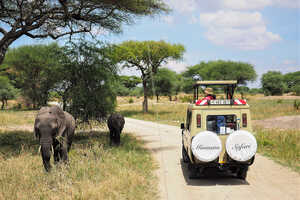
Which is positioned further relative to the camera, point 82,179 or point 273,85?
point 273,85

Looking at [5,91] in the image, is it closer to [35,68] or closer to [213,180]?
[35,68]

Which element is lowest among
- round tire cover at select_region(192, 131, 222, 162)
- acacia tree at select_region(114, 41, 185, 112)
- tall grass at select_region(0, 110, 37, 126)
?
tall grass at select_region(0, 110, 37, 126)

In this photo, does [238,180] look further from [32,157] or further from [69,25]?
[69,25]

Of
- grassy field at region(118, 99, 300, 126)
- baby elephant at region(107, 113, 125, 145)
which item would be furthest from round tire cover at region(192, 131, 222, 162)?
grassy field at region(118, 99, 300, 126)

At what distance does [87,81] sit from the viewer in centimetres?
1362

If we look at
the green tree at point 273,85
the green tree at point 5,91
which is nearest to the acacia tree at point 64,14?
the green tree at point 5,91

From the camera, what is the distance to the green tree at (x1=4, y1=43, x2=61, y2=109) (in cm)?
1338

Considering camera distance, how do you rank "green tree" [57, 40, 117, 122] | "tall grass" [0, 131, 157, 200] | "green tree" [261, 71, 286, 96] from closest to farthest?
"tall grass" [0, 131, 157, 200], "green tree" [57, 40, 117, 122], "green tree" [261, 71, 286, 96]

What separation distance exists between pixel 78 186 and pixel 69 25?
29.7ft

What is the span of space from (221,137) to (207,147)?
74 cm

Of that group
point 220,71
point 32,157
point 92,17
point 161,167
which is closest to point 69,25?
point 92,17

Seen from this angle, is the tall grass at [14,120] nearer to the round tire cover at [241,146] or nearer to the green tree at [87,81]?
the green tree at [87,81]

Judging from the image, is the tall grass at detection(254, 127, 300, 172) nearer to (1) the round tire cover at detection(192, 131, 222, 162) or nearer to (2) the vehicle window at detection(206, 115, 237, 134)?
(2) the vehicle window at detection(206, 115, 237, 134)

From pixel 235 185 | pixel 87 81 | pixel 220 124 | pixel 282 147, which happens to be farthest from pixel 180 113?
pixel 235 185
